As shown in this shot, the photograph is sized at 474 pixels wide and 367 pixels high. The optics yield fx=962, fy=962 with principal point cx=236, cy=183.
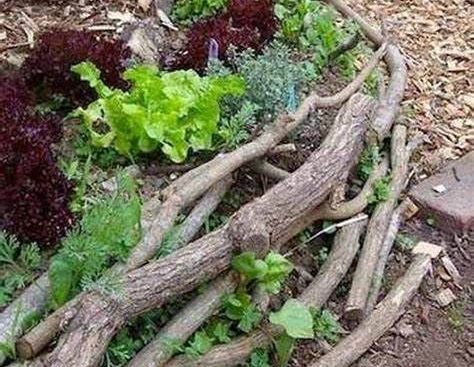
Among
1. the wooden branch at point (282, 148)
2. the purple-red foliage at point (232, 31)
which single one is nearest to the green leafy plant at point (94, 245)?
the wooden branch at point (282, 148)

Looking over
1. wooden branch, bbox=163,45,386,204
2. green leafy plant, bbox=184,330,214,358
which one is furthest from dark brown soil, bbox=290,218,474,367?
wooden branch, bbox=163,45,386,204

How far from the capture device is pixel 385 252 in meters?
3.75

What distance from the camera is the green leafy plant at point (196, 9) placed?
4.51 metres

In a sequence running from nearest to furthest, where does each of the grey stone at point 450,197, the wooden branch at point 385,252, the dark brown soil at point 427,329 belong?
1. the dark brown soil at point 427,329
2. the wooden branch at point 385,252
3. the grey stone at point 450,197

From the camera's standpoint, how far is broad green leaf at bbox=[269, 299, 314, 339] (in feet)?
10.2

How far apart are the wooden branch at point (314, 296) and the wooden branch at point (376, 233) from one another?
5 centimetres

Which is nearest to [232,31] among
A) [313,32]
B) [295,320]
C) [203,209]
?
[313,32]

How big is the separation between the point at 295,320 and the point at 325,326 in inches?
12.1

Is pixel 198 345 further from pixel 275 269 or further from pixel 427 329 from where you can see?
pixel 427 329

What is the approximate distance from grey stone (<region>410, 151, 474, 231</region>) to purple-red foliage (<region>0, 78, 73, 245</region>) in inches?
61.4

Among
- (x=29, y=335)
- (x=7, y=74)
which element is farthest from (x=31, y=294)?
(x=7, y=74)

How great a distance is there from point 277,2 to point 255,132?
1.17 metres

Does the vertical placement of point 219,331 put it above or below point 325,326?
above

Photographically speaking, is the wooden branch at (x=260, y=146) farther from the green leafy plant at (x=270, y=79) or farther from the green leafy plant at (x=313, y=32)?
the green leafy plant at (x=313, y=32)
